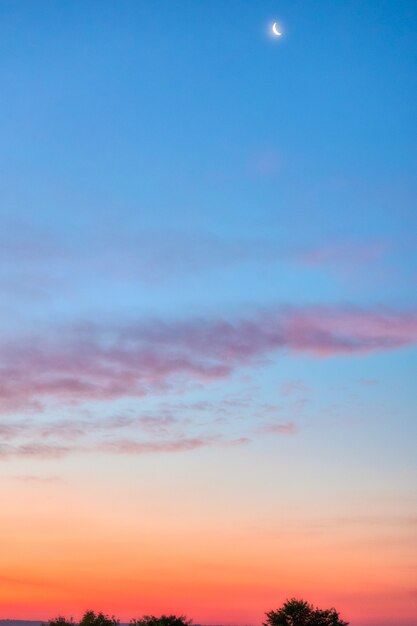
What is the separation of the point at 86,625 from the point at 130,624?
725 cm

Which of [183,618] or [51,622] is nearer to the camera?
[183,618]

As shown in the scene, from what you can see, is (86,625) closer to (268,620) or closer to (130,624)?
(130,624)

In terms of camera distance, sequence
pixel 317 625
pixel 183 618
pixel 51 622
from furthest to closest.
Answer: pixel 51 622
pixel 183 618
pixel 317 625

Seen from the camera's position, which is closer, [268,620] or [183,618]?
[268,620]

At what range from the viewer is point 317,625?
11562cm

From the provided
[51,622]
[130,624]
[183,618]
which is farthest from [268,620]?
[51,622]

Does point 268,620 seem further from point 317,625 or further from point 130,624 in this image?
point 130,624

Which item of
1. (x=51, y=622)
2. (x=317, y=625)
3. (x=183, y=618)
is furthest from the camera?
(x=51, y=622)

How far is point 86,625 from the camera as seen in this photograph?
13362 cm

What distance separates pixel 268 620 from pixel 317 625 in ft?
22.4

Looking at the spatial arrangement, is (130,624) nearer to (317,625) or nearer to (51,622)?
(51,622)

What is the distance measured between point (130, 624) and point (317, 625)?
108ft

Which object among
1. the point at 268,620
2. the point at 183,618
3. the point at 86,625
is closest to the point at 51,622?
the point at 86,625

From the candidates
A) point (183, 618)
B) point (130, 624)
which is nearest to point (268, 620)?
point (183, 618)
